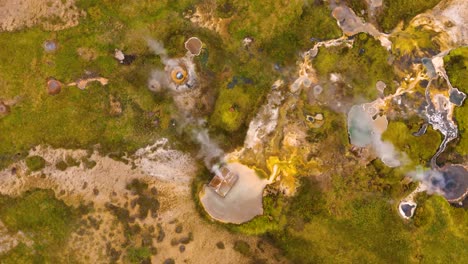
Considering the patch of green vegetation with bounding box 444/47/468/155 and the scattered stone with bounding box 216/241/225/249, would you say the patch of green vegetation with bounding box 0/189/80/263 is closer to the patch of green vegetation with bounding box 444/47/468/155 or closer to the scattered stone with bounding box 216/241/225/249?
the scattered stone with bounding box 216/241/225/249

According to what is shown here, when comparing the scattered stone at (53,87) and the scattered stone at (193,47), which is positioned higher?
the scattered stone at (193,47)

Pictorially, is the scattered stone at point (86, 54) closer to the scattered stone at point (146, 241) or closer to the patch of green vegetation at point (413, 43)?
the scattered stone at point (146, 241)

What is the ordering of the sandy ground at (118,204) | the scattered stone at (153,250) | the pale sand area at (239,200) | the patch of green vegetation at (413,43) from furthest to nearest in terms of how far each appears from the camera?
the patch of green vegetation at (413,43) < the pale sand area at (239,200) < the scattered stone at (153,250) < the sandy ground at (118,204)

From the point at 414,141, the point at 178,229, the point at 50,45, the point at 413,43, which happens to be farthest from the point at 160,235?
the point at 413,43

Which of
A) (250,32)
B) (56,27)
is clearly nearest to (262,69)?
(250,32)

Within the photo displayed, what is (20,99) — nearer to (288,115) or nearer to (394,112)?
(288,115)

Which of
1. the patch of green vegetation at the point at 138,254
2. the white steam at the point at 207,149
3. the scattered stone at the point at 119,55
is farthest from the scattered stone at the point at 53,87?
the patch of green vegetation at the point at 138,254

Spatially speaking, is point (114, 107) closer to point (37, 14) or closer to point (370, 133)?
point (37, 14)
